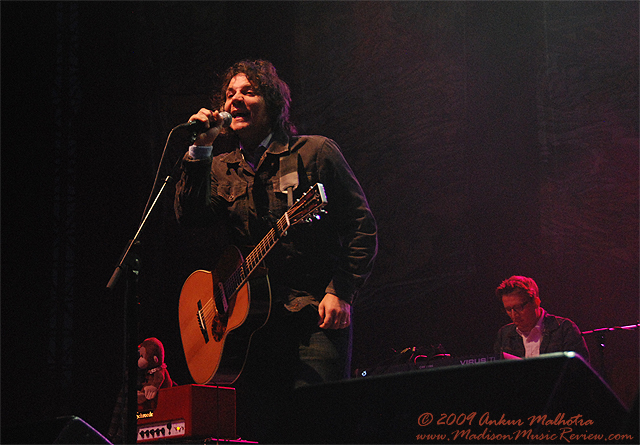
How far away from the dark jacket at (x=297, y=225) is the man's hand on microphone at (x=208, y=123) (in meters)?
0.11

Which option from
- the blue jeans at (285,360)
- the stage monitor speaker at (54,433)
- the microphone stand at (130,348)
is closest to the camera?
the stage monitor speaker at (54,433)

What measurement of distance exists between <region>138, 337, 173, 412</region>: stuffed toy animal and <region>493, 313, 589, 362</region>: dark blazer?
2.62 metres

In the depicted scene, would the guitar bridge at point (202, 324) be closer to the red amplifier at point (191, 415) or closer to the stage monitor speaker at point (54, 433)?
the red amplifier at point (191, 415)

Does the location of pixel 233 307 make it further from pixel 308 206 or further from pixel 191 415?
pixel 191 415

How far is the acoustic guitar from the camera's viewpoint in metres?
2.45

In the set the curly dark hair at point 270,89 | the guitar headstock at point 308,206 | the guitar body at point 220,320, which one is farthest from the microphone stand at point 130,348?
the curly dark hair at point 270,89

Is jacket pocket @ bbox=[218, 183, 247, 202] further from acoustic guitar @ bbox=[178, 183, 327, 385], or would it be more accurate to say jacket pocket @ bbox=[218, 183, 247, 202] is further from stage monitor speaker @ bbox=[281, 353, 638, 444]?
stage monitor speaker @ bbox=[281, 353, 638, 444]

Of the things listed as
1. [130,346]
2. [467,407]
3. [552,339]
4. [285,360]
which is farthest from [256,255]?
[552,339]

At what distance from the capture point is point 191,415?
11.0 feet

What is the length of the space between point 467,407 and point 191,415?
2645 mm

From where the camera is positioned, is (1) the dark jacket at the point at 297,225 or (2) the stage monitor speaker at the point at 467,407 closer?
(2) the stage monitor speaker at the point at 467,407

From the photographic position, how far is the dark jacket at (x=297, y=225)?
2477mm

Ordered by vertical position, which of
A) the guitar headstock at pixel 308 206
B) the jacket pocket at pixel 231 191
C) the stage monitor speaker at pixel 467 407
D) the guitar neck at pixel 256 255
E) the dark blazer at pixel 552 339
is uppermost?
the jacket pocket at pixel 231 191

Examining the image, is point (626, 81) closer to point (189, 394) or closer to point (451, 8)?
point (451, 8)
